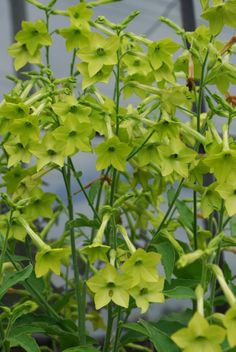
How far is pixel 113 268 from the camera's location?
152cm

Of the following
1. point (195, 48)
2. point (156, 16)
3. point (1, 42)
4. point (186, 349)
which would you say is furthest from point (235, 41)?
point (156, 16)

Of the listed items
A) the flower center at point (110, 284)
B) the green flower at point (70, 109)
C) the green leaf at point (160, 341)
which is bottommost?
the green leaf at point (160, 341)

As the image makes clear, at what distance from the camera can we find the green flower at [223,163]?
1.58 m

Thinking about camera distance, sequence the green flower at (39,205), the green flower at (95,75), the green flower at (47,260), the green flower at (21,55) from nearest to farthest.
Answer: the green flower at (47,260)
the green flower at (95,75)
the green flower at (21,55)
the green flower at (39,205)

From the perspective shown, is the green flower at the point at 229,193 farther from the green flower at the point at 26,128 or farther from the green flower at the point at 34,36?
the green flower at the point at 34,36

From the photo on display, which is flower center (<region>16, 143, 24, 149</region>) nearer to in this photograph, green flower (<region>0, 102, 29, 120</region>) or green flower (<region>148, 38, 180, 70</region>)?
green flower (<region>0, 102, 29, 120</region>)

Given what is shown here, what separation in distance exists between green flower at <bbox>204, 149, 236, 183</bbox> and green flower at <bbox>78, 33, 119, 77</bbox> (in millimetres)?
309

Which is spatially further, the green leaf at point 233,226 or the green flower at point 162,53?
the green leaf at point 233,226

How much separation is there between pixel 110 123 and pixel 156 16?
168cm

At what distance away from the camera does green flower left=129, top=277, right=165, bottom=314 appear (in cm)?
156

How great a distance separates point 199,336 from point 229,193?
0.40m

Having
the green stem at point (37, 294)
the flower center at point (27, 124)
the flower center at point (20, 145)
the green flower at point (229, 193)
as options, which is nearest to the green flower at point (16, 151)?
the flower center at point (20, 145)

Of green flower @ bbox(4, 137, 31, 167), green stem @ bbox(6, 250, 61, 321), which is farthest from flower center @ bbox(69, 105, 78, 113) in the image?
green stem @ bbox(6, 250, 61, 321)

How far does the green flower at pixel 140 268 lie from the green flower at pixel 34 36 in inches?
25.1
